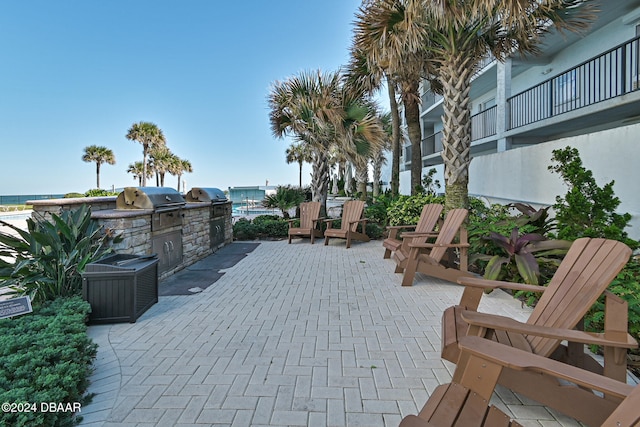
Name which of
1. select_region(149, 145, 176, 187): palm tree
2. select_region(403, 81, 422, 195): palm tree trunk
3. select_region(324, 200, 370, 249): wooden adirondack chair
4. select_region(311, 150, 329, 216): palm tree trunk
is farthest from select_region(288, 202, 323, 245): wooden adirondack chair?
select_region(149, 145, 176, 187): palm tree

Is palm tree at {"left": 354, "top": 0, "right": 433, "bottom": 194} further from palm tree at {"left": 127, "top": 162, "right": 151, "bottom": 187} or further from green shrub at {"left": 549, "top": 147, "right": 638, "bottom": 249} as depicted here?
palm tree at {"left": 127, "top": 162, "right": 151, "bottom": 187}

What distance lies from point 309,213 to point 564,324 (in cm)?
802

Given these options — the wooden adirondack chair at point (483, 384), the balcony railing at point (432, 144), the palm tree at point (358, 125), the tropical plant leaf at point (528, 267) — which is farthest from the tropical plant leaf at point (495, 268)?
the balcony railing at point (432, 144)

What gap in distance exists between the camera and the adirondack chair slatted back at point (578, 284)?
2.25 meters

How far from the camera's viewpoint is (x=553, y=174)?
275 inches

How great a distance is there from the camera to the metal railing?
13734 mm

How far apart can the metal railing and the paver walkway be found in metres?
10.8

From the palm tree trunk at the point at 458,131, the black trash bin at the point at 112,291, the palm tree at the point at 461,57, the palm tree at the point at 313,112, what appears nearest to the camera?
the black trash bin at the point at 112,291

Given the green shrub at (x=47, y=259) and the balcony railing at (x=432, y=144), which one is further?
the balcony railing at (x=432, y=144)

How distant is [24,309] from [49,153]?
3243 cm

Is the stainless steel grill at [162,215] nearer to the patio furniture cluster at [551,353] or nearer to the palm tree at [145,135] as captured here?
the patio furniture cluster at [551,353]

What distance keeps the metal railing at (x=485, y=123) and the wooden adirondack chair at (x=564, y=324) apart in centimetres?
1233

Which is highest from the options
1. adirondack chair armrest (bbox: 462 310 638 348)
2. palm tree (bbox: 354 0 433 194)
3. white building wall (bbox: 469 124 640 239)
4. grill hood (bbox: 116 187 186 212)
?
palm tree (bbox: 354 0 433 194)

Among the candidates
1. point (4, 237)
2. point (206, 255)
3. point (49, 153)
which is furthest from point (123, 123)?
point (4, 237)
